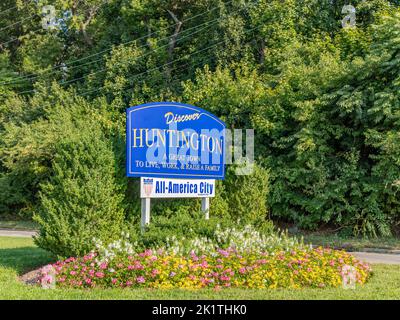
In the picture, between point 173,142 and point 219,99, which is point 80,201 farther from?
point 219,99

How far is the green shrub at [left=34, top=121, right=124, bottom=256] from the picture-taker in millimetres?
11719

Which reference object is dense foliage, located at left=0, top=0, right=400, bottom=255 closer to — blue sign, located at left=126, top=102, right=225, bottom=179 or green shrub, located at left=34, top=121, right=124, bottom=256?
green shrub, located at left=34, top=121, right=124, bottom=256

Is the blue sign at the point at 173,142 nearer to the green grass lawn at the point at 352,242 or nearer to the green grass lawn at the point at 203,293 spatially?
the green grass lawn at the point at 203,293

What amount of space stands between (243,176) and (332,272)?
19.6ft

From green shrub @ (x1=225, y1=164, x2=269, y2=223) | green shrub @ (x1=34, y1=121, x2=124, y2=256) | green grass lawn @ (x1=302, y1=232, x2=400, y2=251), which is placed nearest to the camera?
green shrub @ (x1=34, y1=121, x2=124, y2=256)

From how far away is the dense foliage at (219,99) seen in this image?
13.0 metres

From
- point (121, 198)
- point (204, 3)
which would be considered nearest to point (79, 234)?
point (121, 198)

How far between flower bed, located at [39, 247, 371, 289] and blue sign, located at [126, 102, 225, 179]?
2469mm

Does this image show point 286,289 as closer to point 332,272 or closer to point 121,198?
point 332,272

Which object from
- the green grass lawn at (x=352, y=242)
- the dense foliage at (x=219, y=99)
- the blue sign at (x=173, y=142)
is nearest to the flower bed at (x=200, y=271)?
the dense foliage at (x=219, y=99)

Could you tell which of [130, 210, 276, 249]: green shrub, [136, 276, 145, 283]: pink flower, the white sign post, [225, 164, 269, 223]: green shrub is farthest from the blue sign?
[136, 276, 145, 283]: pink flower

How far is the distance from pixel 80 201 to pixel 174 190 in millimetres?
2289

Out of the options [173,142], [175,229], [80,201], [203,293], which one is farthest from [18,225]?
[203,293]

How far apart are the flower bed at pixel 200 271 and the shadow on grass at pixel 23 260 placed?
86.4 inches
